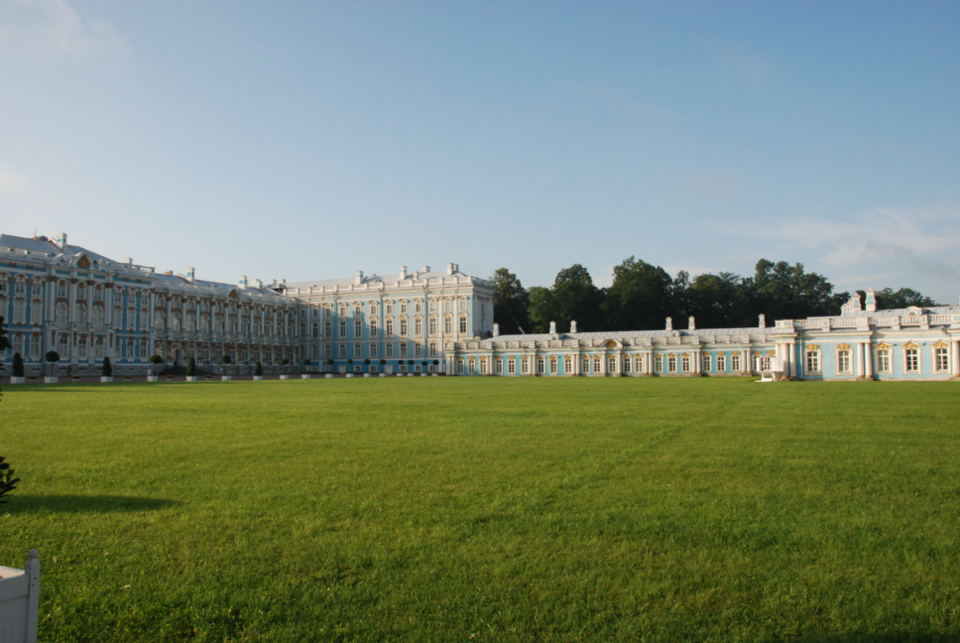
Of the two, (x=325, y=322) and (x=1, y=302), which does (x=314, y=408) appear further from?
(x=325, y=322)

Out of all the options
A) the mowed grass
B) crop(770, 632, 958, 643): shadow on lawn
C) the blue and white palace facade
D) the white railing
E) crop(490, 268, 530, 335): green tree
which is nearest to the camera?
the white railing

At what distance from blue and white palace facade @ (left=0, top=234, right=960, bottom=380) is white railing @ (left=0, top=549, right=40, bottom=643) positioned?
55.5m

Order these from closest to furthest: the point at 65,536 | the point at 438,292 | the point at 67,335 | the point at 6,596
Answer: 1. the point at 6,596
2. the point at 65,536
3. the point at 67,335
4. the point at 438,292

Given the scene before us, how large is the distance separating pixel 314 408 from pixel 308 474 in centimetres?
1190

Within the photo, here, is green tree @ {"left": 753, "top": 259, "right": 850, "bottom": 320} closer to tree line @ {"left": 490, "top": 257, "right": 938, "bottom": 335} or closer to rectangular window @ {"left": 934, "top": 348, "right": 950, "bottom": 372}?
tree line @ {"left": 490, "top": 257, "right": 938, "bottom": 335}

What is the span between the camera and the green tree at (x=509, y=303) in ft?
326

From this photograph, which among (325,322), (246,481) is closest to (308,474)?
(246,481)

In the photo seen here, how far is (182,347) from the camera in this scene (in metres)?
74.9

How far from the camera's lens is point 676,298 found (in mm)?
91938

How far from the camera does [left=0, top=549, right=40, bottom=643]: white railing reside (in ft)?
11.7

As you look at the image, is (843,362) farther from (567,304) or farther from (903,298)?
(903,298)

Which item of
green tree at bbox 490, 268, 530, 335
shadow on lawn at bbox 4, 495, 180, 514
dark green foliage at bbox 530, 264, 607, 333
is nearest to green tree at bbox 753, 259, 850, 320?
dark green foliage at bbox 530, 264, 607, 333

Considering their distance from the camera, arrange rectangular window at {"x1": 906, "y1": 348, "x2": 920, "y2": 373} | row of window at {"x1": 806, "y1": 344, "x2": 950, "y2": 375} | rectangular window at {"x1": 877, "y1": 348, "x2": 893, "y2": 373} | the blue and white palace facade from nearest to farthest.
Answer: row of window at {"x1": 806, "y1": 344, "x2": 950, "y2": 375}, rectangular window at {"x1": 906, "y1": 348, "x2": 920, "y2": 373}, rectangular window at {"x1": 877, "y1": 348, "x2": 893, "y2": 373}, the blue and white palace facade

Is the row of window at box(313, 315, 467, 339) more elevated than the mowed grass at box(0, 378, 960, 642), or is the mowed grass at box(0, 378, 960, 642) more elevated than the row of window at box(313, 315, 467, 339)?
the row of window at box(313, 315, 467, 339)
